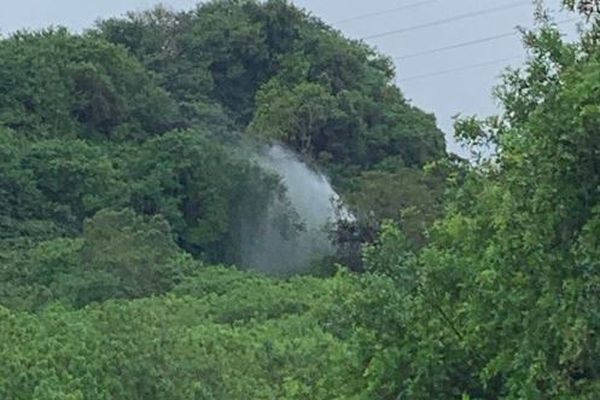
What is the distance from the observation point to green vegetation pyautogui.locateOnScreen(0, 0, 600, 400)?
27.0 ft

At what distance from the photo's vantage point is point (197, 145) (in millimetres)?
39969

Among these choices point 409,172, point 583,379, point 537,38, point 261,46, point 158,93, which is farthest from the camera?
point 261,46

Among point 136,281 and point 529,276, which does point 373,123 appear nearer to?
point 136,281

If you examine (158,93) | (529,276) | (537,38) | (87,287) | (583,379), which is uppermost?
(158,93)

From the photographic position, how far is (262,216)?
4016 cm

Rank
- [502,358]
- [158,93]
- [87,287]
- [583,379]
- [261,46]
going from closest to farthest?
[583,379] < [502,358] < [87,287] < [158,93] < [261,46]

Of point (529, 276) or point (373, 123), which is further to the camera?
point (373, 123)

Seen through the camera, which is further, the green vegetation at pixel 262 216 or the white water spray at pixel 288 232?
the white water spray at pixel 288 232

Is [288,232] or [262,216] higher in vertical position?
[262,216]

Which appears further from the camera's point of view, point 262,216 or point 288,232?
point 288,232

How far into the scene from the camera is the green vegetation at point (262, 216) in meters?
8.23

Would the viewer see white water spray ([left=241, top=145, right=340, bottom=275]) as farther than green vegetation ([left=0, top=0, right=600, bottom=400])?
Yes

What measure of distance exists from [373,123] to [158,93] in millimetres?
6380

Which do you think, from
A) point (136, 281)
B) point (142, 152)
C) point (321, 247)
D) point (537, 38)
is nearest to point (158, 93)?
point (142, 152)
